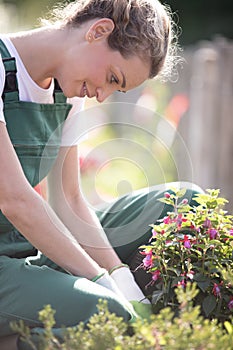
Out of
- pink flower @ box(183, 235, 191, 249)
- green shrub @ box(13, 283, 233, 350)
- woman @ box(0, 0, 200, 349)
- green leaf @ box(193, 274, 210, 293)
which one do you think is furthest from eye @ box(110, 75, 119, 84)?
green shrub @ box(13, 283, 233, 350)

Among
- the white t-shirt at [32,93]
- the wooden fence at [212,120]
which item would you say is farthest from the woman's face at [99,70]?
the wooden fence at [212,120]

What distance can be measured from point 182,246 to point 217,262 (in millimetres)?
105

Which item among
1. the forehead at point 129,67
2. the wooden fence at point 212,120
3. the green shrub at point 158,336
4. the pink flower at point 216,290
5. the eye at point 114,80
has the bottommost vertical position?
the wooden fence at point 212,120

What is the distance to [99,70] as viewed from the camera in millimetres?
2248

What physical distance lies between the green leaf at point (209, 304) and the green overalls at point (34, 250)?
8.0 inches

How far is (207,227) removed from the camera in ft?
7.11

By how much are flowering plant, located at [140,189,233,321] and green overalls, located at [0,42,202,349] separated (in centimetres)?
15

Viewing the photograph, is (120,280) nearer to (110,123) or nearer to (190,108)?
(190,108)

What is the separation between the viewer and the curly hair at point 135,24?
7.30 ft

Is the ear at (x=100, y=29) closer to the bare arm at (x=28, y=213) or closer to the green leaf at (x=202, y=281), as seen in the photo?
the bare arm at (x=28, y=213)

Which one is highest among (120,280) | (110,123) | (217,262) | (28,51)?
(28,51)

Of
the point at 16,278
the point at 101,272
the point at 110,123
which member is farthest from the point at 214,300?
the point at 110,123

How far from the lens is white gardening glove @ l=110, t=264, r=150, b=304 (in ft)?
7.84

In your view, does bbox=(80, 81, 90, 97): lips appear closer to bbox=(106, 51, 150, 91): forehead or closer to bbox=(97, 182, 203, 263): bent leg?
bbox=(106, 51, 150, 91): forehead
